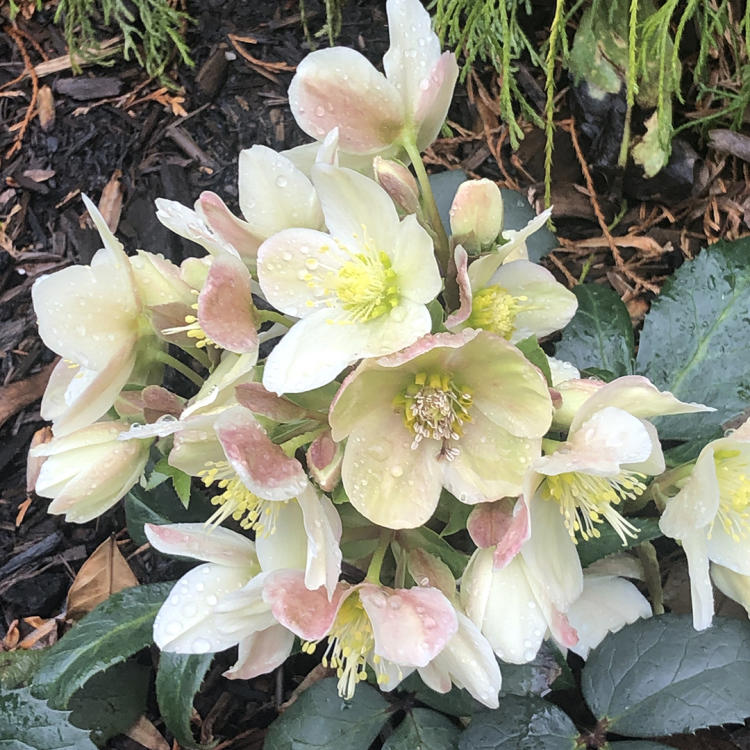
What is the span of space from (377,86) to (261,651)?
0.55 m

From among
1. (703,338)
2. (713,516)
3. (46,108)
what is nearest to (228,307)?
(713,516)

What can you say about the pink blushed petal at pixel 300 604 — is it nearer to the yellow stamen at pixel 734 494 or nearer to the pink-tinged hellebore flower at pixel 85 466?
the pink-tinged hellebore flower at pixel 85 466

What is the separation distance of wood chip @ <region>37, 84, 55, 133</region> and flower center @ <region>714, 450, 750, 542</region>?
137 cm

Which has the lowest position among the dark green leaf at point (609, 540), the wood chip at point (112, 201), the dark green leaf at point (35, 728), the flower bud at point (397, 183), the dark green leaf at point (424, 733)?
the dark green leaf at point (424, 733)

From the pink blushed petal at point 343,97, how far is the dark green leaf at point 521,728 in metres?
0.64

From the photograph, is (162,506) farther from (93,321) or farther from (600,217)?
(600,217)

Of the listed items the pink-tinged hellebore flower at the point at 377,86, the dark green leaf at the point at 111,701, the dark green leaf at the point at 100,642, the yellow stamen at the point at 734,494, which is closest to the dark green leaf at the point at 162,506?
the dark green leaf at the point at 100,642

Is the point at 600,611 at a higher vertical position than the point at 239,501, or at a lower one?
lower

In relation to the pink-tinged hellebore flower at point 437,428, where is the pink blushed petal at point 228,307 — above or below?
above

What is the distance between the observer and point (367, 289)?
0.71 metres

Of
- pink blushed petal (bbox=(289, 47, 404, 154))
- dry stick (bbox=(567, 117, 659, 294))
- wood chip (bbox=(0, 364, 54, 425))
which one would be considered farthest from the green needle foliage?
pink blushed petal (bbox=(289, 47, 404, 154))

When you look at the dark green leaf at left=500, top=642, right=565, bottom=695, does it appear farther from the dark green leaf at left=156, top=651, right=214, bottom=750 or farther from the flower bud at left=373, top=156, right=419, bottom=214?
the flower bud at left=373, top=156, right=419, bottom=214

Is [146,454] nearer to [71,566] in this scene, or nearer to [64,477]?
[64,477]

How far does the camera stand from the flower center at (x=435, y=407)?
69 centimetres
